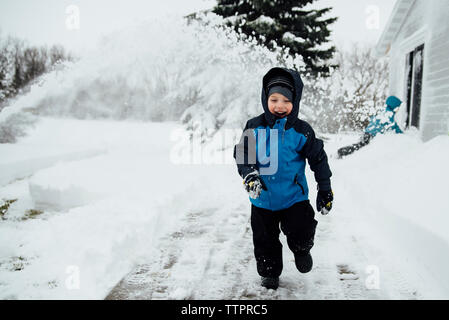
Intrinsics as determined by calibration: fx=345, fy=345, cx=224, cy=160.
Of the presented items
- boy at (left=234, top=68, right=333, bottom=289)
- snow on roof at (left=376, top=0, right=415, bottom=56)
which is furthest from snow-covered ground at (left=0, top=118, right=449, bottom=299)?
snow on roof at (left=376, top=0, right=415, bottom=56)

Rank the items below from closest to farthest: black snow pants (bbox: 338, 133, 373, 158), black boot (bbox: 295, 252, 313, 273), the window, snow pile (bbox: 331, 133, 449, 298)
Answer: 1. black boot (bbox: 295, 252, 313, 273)
2. snow pile (bbox: 331, 133, 449, 298)
3. black snow pants (bbox: 338, 133, 373, 158)
4. the window

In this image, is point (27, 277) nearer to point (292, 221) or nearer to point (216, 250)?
point (216, 250)

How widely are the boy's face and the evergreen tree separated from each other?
10.3 m

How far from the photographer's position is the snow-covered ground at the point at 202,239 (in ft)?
8.37

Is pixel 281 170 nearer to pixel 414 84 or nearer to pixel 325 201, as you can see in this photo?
pixel 325 201

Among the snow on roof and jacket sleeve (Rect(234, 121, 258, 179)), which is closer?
jacket sleeve (Rect(234, 121, 258, 179))

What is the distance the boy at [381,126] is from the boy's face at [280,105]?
5967 mm

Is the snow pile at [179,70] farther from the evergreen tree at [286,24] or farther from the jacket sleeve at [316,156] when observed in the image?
the jacket sleeve at [316,156]

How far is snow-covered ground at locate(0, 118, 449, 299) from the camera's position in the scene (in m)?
2.55

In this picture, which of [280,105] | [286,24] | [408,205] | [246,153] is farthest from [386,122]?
[286,24]

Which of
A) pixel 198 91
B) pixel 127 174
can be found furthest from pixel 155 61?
pixel 127 174

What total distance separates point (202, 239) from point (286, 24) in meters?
12.0

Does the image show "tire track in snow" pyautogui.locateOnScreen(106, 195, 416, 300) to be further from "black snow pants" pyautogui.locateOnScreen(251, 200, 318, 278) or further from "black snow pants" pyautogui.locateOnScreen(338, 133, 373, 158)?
"black snow pants" pyautogui.locateOnScreen(338, 133, 373, 158)

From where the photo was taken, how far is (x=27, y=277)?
2.64 meters
